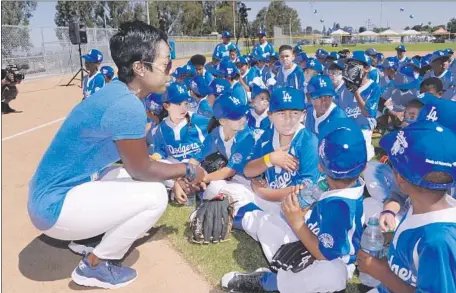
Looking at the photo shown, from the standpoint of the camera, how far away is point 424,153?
5.60 ft

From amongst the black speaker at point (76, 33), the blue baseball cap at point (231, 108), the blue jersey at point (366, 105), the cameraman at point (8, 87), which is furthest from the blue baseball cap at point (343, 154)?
the black speaker at point (76, 33)

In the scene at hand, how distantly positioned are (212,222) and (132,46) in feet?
5.40

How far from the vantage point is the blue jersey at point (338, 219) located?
2236 mm

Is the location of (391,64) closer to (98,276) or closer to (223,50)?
(223,50)

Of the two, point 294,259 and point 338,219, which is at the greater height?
point 338,219

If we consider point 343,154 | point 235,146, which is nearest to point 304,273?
point 343,154

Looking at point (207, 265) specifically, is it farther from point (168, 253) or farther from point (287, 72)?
point (287, 72)

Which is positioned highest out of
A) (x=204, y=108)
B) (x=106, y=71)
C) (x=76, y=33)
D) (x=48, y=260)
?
(x=76, y=33)

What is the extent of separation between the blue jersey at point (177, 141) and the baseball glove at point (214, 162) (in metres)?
0.44

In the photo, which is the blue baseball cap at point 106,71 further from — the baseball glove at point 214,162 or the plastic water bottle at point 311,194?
the plastic water bottle at point 311,194

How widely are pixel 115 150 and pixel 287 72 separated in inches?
245

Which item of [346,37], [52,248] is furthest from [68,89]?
[346,37]

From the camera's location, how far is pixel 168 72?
122 inches

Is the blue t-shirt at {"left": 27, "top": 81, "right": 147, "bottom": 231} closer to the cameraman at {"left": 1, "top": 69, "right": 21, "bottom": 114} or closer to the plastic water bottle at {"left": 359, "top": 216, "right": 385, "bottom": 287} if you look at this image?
the plastic water bottle at {"left": 359, "top": 216, "right": 385, "bottom": 287}
